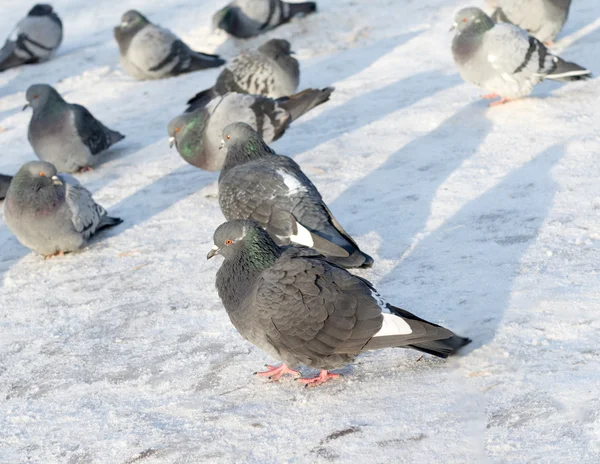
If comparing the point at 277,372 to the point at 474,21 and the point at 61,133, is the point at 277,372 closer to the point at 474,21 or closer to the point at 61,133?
the point at 61,133

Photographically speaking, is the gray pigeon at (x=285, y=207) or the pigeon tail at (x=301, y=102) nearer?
the gray pigeon at (x=285, y=207)

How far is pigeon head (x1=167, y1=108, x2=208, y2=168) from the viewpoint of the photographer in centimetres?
770

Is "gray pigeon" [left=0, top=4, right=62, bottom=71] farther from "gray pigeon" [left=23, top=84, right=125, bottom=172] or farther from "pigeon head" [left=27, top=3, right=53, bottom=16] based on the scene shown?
"gray pigeon" [left=23, top=84, right=125, bottom=172]

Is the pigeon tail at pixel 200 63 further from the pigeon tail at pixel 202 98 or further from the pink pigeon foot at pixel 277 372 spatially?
the pink pigeon foot at pixel 277 372

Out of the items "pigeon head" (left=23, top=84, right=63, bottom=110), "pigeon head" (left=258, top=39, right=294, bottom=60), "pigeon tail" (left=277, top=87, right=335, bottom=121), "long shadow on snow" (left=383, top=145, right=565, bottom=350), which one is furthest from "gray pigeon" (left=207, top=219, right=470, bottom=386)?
"pigeon head" (left=258, top=39, right=294, bottom=60)

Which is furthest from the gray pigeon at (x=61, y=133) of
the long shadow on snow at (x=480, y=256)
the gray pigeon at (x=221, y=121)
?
the long shadow on snow at (x=480, y=256)

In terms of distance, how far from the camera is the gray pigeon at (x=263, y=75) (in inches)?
372

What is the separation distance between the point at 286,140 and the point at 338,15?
457cm

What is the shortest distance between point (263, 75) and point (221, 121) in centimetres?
186

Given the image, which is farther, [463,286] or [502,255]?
[502,255]

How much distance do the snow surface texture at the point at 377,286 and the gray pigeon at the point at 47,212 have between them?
209 mm

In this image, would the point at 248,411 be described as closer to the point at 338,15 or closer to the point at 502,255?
the point at 502,255

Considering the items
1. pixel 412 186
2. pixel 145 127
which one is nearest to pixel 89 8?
pixel 145 127

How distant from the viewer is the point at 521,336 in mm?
4543
